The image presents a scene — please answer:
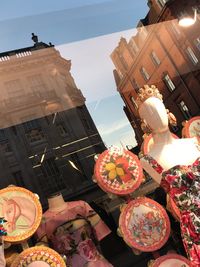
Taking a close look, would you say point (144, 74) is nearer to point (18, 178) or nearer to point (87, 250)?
point (18, 178)

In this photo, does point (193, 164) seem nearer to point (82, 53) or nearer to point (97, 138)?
point (97, 138)

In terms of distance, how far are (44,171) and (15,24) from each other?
1.25 meters

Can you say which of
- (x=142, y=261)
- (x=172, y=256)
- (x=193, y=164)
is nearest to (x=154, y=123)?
(x=193, y=164)

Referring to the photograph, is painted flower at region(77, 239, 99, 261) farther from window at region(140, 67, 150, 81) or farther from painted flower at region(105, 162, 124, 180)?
window at region(140, 67, 150, 81)

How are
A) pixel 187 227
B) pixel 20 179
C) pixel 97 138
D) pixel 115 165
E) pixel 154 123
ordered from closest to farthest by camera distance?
1. pixel 187 227
2. pixel 154 123
3. pixel 115 165
4. pixel 20 179
5. pixel 97 138

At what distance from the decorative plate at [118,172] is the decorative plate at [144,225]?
0.40 ft

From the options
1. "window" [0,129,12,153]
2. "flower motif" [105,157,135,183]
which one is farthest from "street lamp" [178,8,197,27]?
"window" [0,129,12,153]

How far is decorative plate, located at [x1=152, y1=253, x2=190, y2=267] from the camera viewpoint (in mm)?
2150

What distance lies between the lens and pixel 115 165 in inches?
90.7

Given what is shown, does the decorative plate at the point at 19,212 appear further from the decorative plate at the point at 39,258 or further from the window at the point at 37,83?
the window at the point at 37,83

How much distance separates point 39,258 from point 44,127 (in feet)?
3.74

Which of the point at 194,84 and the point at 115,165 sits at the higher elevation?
the point at 194,84

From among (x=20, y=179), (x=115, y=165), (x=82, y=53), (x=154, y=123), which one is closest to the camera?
(x=154, y=123)

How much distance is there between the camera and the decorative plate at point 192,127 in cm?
265
